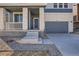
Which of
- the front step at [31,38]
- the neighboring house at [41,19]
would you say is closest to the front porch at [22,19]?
the neighboring house at [41,19]

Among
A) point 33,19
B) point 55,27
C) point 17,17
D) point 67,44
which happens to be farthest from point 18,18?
point 67,44

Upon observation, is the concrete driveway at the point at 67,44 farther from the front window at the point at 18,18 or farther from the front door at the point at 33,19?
the front window at the point at 18,18

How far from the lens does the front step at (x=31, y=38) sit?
13.8ft

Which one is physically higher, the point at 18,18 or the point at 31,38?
the point at 18,18

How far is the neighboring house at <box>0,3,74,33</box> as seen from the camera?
12.1 feet

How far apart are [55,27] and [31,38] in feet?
3.28

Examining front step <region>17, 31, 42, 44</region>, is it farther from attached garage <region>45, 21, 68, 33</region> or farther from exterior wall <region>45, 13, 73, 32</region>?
exterior wall <region>45, 13, 73, 32</region>

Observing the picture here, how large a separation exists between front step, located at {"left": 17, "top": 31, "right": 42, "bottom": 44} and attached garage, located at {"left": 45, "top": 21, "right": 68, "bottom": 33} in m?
0.35

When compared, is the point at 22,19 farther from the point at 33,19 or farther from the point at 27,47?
the point at 27,47

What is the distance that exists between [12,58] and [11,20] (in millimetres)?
2313

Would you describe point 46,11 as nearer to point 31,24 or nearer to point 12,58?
point 31,24

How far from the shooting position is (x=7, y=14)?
151 inches

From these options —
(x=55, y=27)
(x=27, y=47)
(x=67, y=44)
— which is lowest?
(x=27, y=47)

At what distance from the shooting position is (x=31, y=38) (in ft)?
15.0
